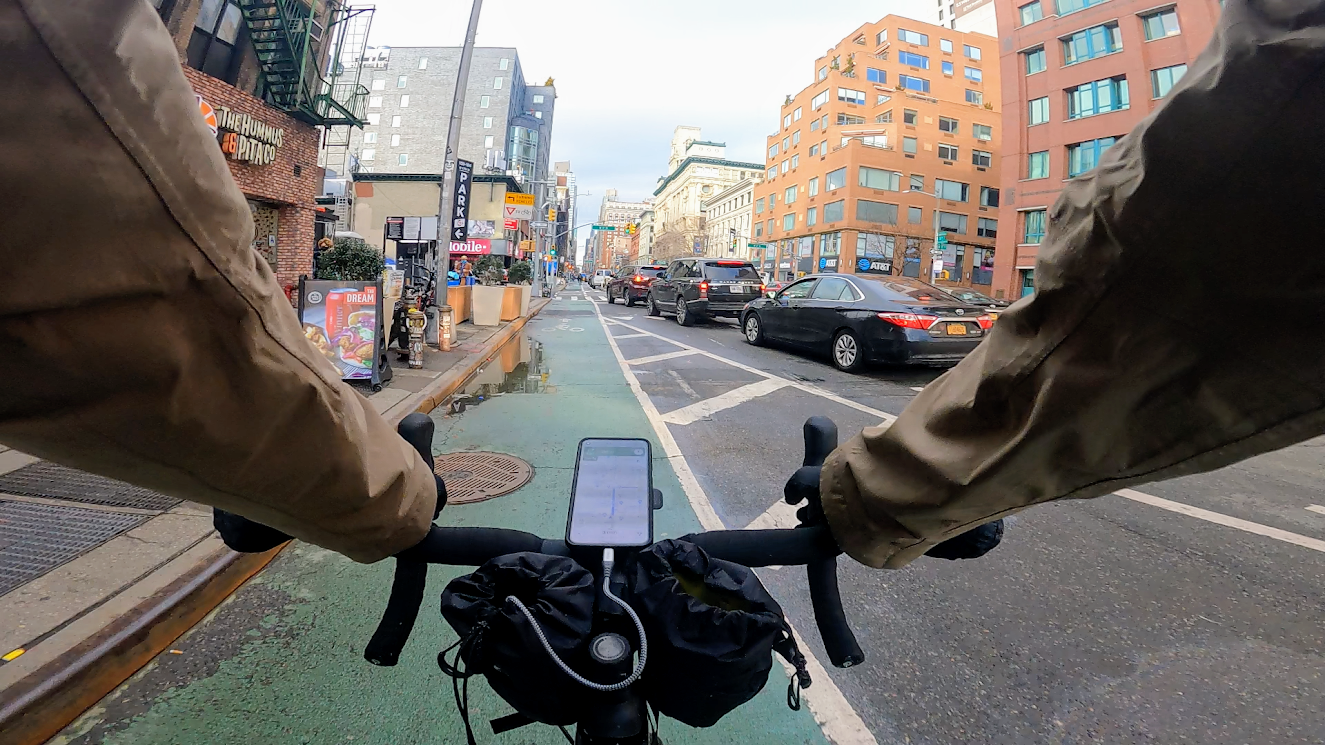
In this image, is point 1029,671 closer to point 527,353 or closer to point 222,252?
point 222,252

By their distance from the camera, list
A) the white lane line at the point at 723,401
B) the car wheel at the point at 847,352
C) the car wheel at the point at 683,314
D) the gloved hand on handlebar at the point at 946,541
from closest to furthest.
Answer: the gloved hand on handlebar at the point at 946,541, the white lane line at the point at 723,401, the car wheel at the point at 847,352, the car wheel at the point at 683,314

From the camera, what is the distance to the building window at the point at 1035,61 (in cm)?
3528

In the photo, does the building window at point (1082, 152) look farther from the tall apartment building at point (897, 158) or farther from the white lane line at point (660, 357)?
the white lane line at point (660, 357)

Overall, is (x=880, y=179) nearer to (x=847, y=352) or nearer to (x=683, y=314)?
(x=683, y=314)

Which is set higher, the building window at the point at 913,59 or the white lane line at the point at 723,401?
the building window at the point at 913,59

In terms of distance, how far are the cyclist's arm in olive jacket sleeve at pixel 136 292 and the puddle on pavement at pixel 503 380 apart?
6.49 metres

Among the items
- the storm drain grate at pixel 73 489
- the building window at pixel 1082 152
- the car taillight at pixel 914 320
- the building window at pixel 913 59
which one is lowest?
the storm drain grate at pixel 73 489

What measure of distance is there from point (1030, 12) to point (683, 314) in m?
32.4

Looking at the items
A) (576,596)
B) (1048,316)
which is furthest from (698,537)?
(1048,316)

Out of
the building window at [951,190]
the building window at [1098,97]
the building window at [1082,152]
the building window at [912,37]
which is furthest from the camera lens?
the building window at [912,37]

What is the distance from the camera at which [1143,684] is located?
2580 millimetres

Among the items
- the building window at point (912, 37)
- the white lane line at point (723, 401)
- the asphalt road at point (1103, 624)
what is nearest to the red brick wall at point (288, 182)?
the white lane line at point (723, 401)

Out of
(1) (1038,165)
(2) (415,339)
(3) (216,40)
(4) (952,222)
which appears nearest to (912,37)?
(4) (952,222)

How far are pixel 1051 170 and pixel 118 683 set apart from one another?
139 ft
